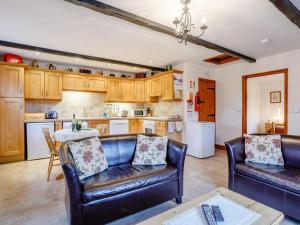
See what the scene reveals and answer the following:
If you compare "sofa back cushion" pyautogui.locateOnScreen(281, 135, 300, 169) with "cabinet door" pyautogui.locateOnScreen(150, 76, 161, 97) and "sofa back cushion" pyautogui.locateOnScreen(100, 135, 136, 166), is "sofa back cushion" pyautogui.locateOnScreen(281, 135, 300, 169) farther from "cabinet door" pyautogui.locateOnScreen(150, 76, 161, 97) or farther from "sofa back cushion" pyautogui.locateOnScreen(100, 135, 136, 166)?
"cabinet door" pyautogui.locateOnScreen(150, 76, 161, 97)

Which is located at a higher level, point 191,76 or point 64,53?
point 64,53

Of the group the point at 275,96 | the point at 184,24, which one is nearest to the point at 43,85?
the point at 184,24

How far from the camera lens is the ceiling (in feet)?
7.35

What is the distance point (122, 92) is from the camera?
5.76 metres

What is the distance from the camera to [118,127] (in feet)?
17.4

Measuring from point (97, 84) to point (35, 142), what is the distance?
2.22 metres

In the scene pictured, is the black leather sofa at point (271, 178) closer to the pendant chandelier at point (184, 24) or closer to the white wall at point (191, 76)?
the pendant chandelier at point (184, 24)

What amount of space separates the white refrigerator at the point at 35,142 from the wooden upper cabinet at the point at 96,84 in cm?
157

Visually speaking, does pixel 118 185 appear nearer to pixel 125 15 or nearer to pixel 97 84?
pixel 125 15

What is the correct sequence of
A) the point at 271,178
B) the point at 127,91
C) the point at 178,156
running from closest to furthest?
the point at 271,178 < the point at 178,156 < the point at 127,91

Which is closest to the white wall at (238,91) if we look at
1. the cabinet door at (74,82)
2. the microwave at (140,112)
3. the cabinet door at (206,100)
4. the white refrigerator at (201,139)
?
the cabinet door at (206,100)

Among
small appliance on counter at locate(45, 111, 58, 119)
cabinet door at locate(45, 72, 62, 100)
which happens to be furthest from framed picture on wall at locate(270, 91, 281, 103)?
small appliance on counter at locate(45, 111, 58, 119)

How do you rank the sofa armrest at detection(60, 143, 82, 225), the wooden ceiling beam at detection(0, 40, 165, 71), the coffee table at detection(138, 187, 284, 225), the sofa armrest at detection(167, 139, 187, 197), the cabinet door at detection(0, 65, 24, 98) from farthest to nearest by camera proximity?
the cabinet door at detection(0, 65, 24, 98) → the wooden ceiling beam at detection(0, 40, 165, 71) → the sofa armrest at detection(167, 139, 187, 197) → the sofa armrest at detection(60, 143, 82, 225) → the coffee table at detection(138, 187, 284, 225)

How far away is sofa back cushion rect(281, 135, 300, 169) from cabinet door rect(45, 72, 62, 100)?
491cm
